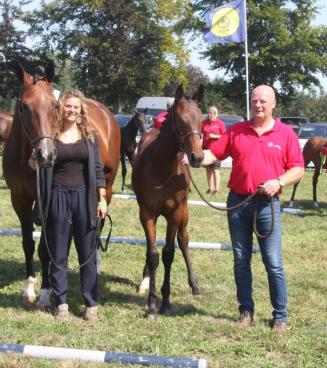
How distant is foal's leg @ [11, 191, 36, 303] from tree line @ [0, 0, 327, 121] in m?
29.1

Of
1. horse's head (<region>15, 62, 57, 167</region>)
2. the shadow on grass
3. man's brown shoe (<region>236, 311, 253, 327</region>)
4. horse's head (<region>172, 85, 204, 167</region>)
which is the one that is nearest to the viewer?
horse's head (<region>15, 62, 57, 167</region>)

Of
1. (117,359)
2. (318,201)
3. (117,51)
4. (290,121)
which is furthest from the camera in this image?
(117,51)

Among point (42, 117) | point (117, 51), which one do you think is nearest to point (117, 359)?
point (42, 117)

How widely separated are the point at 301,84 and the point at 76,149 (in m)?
36.2

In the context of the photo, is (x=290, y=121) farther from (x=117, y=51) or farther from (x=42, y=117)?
(x=42, y=117)

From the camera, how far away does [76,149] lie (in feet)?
15.3

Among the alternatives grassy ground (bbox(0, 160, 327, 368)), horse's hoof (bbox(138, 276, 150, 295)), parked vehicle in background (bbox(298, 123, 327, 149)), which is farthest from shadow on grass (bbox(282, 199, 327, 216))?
parked vehicle in background (bbox(298, 123, 327, 149))

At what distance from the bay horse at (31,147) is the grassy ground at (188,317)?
0.49 metres

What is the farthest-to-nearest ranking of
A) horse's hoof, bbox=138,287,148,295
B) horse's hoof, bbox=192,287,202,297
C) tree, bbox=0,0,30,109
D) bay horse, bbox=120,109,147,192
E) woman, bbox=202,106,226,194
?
tree, bbox=0,0,30,109 < bay horse, bbox=120,109,147,192 < woman, bbox=202,106,226,194 < horse's hoof, bbox=138,287,148,295 < horse's hoof, bbox=192,287,202,297

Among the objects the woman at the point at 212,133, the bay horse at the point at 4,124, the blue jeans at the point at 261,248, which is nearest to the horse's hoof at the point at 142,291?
the blue jeans at the point at 261,248

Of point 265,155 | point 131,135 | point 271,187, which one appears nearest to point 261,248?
point 271,187

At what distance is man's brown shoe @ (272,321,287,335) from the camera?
4.54 meters

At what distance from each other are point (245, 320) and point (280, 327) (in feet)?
1.04

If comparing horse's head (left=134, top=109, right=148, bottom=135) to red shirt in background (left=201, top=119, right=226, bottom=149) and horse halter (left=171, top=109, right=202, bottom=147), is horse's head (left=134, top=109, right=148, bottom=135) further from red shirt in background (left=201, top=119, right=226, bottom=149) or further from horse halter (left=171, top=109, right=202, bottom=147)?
horse halter (left=171, top=109, right=202, bottom=147)
